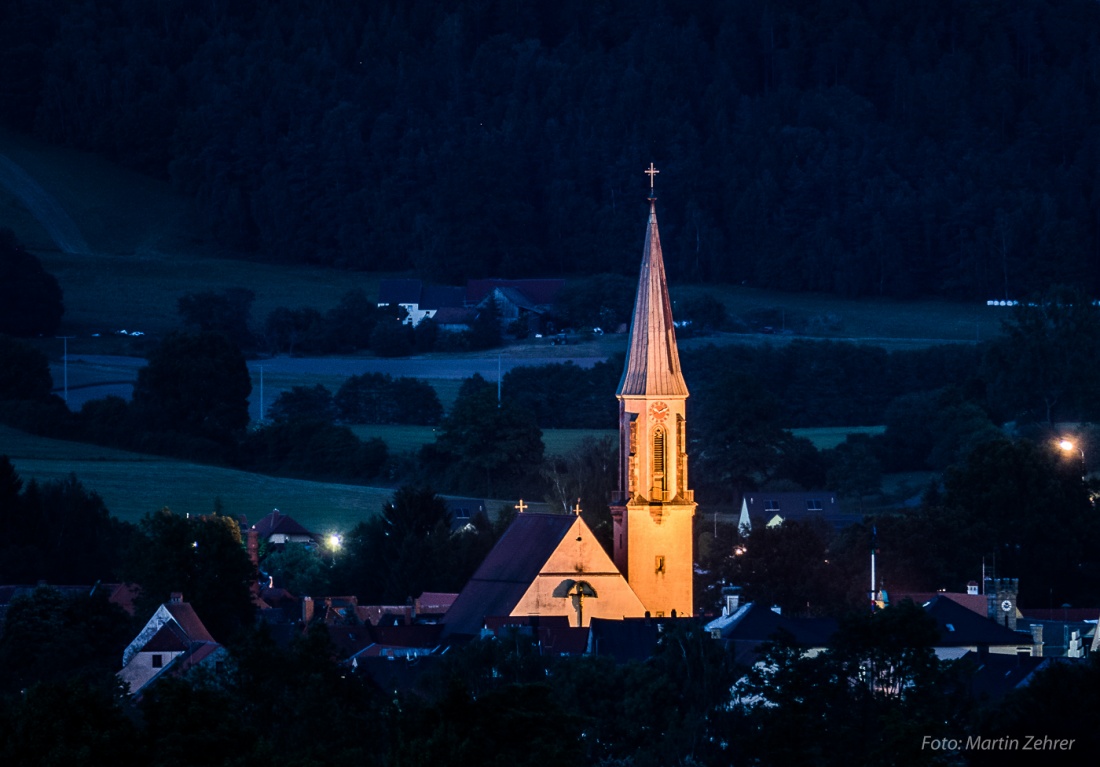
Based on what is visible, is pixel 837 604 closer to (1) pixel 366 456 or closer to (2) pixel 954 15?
(1) pixel 366 456

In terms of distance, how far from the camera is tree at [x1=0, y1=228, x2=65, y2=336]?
121 metres

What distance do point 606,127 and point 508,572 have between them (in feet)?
354

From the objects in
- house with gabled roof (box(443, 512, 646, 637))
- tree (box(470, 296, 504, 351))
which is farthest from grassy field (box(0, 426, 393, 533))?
tree (box(470, 296, 504, 351))

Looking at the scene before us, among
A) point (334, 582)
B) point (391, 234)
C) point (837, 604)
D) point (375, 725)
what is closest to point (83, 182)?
point (391, 234)

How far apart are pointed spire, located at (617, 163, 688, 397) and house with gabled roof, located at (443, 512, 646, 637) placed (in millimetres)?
4356

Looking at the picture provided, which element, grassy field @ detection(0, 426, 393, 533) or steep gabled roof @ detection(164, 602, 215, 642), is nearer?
steep gabled roof @ detection(164, 602, 215, 642)

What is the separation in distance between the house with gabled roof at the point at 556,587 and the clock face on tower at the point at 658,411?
3727 mm

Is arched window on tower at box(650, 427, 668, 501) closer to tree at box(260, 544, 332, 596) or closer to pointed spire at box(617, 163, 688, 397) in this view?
pointed spire at box(617, 163, 688, 397)

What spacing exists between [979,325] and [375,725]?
101 meters

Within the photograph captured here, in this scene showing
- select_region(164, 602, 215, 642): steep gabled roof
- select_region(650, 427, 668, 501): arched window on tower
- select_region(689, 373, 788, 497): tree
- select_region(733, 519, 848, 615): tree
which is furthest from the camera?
select_region(689, 373, 788, 497): tree

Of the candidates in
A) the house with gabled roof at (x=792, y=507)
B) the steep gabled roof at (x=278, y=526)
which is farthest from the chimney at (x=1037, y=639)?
the steep gabled roof at (x=278, y=526)

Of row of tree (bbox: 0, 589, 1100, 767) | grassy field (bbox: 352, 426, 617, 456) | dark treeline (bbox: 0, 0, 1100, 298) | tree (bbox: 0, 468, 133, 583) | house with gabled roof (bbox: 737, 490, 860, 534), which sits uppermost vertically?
dark treeline (bbox: 0, 0, 1100, 298)

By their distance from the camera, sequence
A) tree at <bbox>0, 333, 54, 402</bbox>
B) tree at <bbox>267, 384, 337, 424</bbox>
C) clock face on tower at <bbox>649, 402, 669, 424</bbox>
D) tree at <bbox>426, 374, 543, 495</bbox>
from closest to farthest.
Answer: clock face on tower at <bbox>649, 402, 669, 424</bbox>
tree at <bbox>426, 374, 543, 495</bbox>
tree at <bbox>0, 333, 54, 402</bbox>
tree at <bbox>267, 384, 337, 424</bbox>

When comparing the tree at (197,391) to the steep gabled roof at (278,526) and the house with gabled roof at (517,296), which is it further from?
the house with gabled roof at (517,296)
